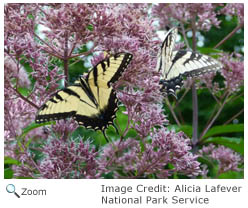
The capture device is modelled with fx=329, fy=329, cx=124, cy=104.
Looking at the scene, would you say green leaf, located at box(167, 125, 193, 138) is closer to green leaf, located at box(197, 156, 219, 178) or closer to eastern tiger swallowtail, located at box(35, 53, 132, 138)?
green leaf, located at box(197, 156, 219, 178)

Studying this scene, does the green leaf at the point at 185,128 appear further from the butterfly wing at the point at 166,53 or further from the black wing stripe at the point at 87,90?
the black wing stripe at the point at 87,90

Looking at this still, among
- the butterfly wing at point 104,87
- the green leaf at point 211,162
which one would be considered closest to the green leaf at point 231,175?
the green leaf at point 211,162

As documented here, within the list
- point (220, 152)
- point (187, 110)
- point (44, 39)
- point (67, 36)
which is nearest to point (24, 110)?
point (44, 39)

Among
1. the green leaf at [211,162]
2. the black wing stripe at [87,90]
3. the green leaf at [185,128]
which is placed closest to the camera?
the black wing stripe at [87,90]
